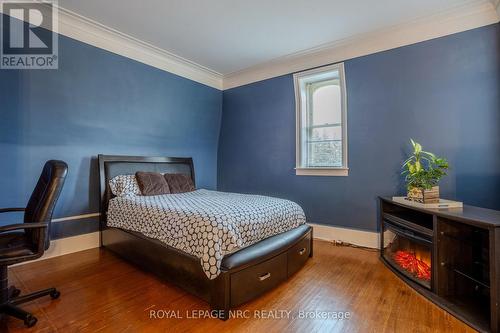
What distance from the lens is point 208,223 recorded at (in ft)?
5.99

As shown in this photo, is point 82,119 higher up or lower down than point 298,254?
higher up

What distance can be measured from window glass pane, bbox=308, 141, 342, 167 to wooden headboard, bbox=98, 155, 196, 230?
6.66ft

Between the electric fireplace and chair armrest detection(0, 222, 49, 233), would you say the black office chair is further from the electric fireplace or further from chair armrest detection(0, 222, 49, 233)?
the electric fireplace

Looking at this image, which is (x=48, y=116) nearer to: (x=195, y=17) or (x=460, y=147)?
(x=195, y=17)

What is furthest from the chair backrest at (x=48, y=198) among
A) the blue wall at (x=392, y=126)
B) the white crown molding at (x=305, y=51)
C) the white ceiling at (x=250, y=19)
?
the blue wall at (x=392, y=126)

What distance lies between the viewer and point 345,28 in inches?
117

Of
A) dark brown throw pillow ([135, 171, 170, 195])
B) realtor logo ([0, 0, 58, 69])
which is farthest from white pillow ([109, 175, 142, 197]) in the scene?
realtor logo ([0, 0, 58, 69])

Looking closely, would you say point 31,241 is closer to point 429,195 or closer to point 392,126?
point 429,195

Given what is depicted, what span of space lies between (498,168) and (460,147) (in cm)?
37

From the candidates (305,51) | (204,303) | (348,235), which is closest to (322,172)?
(348,235)

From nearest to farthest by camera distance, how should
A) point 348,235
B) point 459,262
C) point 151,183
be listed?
point 459,262, point 151,183, point 348,235

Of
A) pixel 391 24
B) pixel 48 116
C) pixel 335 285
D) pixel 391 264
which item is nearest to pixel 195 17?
pixel 48 116

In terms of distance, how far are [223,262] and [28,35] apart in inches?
128

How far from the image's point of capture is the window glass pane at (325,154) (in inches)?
142
